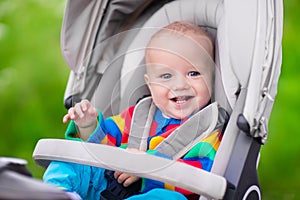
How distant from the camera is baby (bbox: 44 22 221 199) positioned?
1.90 meters

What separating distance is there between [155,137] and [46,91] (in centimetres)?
193

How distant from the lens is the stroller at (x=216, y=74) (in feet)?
5.81

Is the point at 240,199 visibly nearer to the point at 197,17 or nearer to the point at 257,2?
the point at 257,2

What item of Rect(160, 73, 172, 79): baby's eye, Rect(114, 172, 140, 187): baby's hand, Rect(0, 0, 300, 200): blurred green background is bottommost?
Rect(0, 0, 300, 200): blurred green background

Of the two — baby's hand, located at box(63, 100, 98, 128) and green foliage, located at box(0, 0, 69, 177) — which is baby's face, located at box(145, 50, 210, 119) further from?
green foliage, located at box(0, 0, 69, 177)

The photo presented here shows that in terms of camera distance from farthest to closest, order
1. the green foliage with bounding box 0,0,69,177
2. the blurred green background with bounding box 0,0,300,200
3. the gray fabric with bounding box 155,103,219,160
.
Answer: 1. the green foliage with bounding box 0,0,69,177
2. the blurred green background with bounding box 0,0,300,200
3. the gray fabric with bounding box 155,103,219,160

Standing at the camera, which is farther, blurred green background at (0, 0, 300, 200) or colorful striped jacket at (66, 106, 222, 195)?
blurred green background at (0, 0, 300, 200)

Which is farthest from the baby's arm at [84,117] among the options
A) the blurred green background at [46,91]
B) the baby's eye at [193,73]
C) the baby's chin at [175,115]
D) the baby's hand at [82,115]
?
the blurred green background at [46,91]

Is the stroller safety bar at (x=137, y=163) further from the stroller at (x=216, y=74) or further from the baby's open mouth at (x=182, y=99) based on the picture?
the baby's open mouth at (x=182, y=99)

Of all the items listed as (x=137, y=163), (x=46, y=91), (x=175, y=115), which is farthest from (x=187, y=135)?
(x=46, y=91)

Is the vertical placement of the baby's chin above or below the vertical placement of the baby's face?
below

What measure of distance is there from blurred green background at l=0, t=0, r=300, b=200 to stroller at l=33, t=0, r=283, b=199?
1321 mm

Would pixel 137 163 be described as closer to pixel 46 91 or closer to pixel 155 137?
pixel 155 137

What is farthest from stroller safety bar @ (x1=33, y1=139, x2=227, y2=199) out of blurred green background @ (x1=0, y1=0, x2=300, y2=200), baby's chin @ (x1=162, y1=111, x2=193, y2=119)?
blurred green background @ (x1=0, y1=0, x2=300, y2=200)
